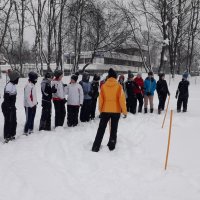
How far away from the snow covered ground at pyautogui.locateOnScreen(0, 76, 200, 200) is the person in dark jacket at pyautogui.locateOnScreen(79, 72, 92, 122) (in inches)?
54.6

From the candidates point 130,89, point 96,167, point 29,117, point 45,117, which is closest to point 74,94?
point 45,117

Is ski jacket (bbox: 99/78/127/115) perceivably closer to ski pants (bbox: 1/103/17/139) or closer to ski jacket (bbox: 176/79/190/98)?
ski pants (bbox: 1/103/17/139)

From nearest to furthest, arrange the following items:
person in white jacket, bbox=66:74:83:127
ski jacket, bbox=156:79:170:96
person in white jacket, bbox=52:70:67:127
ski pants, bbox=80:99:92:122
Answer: person in white jacket, bbox=52:70:67:127 < person in white jacket, bbox=66:74:83:127 < ski pants, bbox=80:99:92:122 < ski jacket, bbox=156:79:170:96

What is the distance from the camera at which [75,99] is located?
11.1 m

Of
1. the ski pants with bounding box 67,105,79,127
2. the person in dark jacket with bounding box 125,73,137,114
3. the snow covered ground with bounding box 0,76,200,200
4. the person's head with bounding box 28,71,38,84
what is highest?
the person's head with bounding box 28,71,38,84

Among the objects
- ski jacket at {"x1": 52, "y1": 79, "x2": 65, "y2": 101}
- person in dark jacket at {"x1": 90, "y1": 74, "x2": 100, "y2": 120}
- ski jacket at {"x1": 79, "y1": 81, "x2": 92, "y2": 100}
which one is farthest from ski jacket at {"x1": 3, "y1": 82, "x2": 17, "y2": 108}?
person in dark jacket at {"x1": 90, "y1": 74, "x2": 100, "y2": 120}

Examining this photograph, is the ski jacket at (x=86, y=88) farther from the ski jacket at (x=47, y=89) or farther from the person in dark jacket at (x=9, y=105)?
the person in dark jacket at (x=9, y=105)

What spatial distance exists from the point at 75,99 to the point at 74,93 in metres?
0.21

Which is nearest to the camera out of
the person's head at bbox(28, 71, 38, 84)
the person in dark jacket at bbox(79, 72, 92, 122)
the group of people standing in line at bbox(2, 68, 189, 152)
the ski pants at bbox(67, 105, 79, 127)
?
the group of people standing in line at bbox(2, 68, 189, 152)

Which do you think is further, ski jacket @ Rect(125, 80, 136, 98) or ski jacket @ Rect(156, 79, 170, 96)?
ski jacket @ Rect(156, 79, 170, 96)

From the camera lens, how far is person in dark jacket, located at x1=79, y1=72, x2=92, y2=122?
11906mm

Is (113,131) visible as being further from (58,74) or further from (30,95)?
(58,74)

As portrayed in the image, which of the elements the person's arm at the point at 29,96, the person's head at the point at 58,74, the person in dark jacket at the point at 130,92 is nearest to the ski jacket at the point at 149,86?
the person in dark jacket at the point at 130,92

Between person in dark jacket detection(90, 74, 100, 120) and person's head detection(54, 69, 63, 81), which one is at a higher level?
person's head detection(54, 69, 63, 81)
